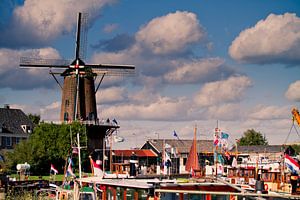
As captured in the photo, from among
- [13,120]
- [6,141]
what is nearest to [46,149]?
[6,141]

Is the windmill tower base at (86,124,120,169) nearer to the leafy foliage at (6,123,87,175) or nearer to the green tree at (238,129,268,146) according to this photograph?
the leafy foliage at (6,123,87,175)

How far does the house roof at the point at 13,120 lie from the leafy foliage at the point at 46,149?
1272 centimetres

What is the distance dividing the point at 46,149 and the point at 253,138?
226ft

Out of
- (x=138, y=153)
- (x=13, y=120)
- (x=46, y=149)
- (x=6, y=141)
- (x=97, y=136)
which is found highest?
(x=13, y=120)

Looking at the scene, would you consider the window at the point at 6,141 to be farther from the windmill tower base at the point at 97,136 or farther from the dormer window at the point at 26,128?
the windmill tower base at the point at 97,136

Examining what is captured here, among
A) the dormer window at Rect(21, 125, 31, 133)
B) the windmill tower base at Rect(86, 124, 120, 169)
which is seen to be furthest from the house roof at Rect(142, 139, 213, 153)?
the dormer window at Rect(21, 125, 31, 133)

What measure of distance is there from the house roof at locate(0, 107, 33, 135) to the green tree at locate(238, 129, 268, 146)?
54.7 m

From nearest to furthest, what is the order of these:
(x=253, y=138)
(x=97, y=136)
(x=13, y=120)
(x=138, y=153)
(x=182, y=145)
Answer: (x=97, y=136) < (x=13, y=120) < (x=138, y=153) < (x=182, y=145) < (x=253, y=138)

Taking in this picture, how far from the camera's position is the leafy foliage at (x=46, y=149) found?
77.8m

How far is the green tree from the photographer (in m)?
138

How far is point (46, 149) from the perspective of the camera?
3132 inches

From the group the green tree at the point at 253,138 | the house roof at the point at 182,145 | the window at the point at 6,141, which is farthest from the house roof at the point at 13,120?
the green tree at the point at 253,138

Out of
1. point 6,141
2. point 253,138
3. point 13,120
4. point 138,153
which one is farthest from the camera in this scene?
point 253,138

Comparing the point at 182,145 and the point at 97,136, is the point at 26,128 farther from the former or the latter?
the point at 182,145
